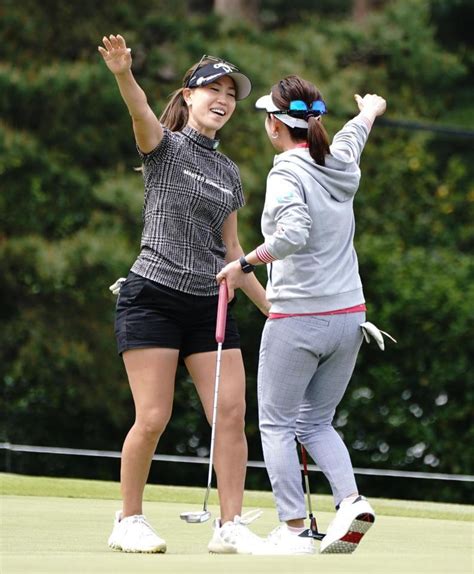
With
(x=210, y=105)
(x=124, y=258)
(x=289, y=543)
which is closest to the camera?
(x=289, y=543)

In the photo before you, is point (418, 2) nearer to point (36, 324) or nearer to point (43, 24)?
point (43, 24)

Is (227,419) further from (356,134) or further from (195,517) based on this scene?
(356,134)

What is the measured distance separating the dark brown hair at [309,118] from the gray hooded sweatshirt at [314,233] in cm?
4

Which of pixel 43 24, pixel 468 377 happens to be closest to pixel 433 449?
pixel 468 377

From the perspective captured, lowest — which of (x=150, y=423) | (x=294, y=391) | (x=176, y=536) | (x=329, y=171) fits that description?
(x=176, y=536)

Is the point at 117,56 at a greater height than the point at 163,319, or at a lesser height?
greater

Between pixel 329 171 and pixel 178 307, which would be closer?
pixel 329 171

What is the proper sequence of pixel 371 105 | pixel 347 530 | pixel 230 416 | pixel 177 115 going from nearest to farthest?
pixel 347 530 → pixel 230 416 → pixel 177 115 → pixel 371 105

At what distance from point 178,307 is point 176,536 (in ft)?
3.66

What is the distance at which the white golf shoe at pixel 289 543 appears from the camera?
5.11 meters

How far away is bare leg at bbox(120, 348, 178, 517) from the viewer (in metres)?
5.27

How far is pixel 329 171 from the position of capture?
5.19m

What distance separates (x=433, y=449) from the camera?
13.0 metres

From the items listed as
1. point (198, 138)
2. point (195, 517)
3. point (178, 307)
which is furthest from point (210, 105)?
point (195, 517)
